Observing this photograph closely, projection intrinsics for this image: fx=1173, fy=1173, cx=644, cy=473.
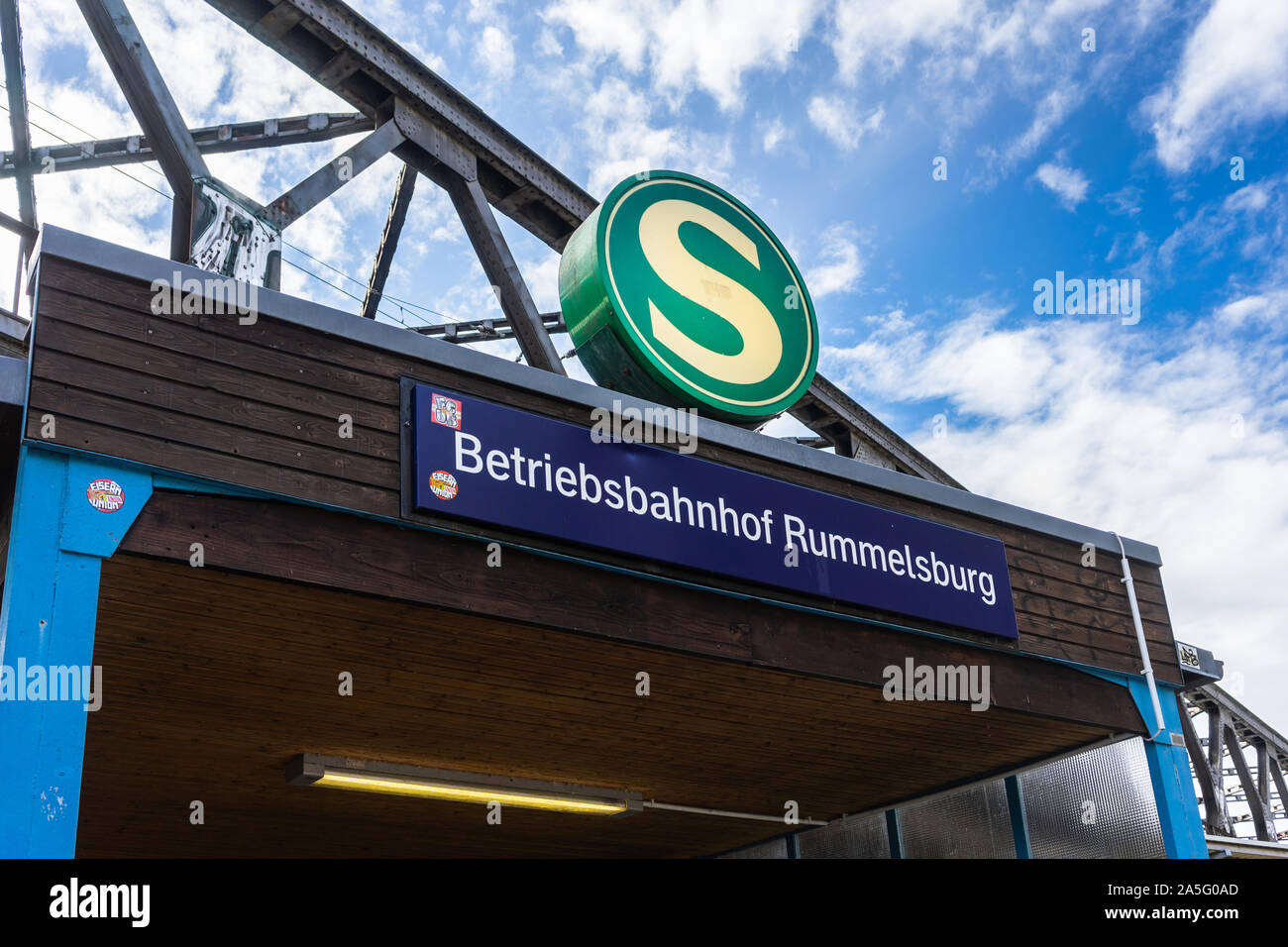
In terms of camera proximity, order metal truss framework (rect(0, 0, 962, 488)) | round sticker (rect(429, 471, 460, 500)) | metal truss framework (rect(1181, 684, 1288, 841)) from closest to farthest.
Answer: round sticker (rect(429, 471, 460, 500)) < metal truss framework (rect(0, 0, 962, 488)) < metal truss framework (rect(1181, 684, 1288, 841))

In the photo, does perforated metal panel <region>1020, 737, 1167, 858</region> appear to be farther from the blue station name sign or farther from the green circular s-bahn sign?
the green circular s-bahn sign

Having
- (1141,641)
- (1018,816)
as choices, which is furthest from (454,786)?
(1141,641)

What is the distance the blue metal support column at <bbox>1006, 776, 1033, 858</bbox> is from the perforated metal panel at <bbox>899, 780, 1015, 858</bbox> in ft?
0.14

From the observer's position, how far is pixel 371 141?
8148 mm

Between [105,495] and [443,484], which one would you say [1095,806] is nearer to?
[443,484]

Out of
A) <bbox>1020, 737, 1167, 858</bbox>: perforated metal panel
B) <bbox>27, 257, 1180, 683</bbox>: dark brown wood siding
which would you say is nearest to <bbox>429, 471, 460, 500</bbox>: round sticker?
<bbox>27, 257, 1180, 683</bbox>: dark brown wood siding

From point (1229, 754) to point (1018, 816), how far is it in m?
12.6

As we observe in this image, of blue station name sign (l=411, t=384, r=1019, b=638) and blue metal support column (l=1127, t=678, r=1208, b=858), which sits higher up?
blue station name sign (l=411, t=384, r=1019, b=638)

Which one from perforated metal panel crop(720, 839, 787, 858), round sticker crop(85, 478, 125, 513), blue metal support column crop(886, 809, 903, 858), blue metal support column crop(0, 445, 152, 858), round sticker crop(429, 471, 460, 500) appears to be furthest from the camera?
perforated metal panel crop(720, 839, 787, 858)

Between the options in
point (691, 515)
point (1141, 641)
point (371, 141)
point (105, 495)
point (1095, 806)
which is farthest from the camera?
point (1095, 806)

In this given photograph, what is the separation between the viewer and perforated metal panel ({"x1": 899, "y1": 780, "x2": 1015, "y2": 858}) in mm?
8945
